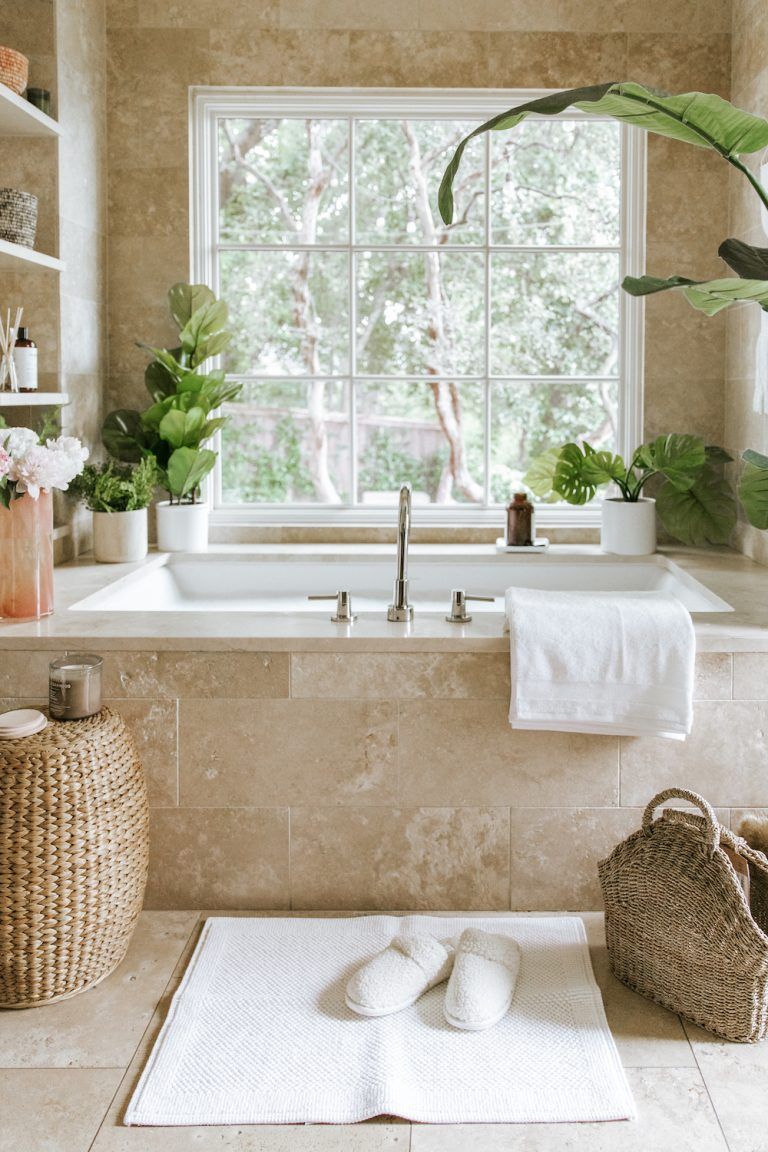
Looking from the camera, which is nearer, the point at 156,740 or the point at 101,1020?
the point at 101,1020

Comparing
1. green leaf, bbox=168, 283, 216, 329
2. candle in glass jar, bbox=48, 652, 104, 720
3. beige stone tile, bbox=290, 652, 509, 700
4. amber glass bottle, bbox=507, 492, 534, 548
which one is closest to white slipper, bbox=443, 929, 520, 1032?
beige stone tile, bbox=290, 652, 509, 700

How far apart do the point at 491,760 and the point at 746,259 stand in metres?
1.22

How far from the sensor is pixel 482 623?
300 centimetres

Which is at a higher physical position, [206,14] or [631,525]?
[206,14]

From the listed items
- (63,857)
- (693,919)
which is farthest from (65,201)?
(693,919)

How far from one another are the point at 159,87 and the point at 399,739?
252 cm

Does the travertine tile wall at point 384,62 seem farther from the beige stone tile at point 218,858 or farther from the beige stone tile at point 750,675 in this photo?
the beige stone tile at point 218,858

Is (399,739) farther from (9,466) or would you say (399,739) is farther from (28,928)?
(9,466)

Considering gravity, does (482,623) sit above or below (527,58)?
below

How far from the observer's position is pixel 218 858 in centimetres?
290

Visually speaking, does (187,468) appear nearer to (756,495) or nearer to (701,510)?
(701,510)

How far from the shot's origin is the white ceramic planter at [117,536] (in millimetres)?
3881

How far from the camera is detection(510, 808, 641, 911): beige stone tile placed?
9.40ft

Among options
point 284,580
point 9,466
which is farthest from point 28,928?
point 284,580
